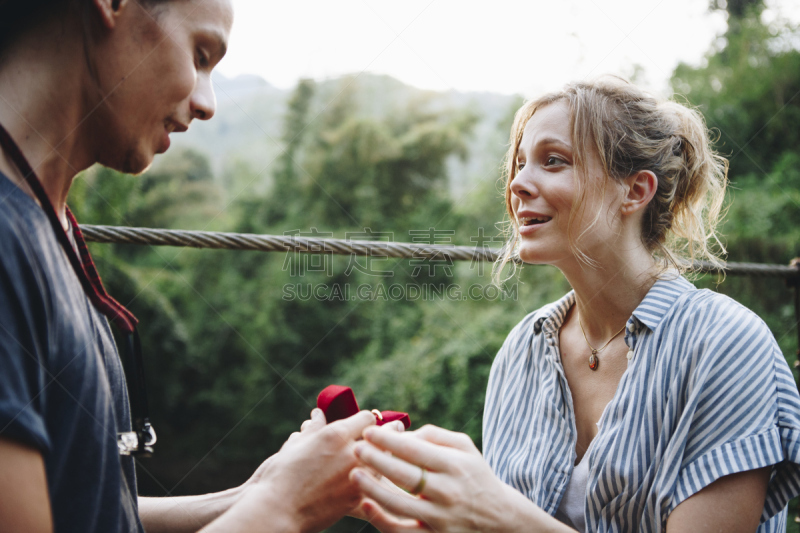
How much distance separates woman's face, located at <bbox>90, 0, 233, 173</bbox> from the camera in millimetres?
824

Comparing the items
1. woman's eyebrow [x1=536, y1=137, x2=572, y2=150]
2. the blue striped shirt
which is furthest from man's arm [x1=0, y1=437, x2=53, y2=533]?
woman's eyebrow [x1=536, y1=137, x2=572, y2=150]

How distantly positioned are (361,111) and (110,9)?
16.3 meters

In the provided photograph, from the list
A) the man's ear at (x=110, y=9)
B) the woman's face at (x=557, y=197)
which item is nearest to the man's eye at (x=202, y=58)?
the man's ear at (x=110, y=9)

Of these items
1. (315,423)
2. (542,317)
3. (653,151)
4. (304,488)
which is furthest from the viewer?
(542,317)

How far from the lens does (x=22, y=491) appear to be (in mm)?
610

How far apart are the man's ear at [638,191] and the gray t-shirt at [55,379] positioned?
1358 millimetres

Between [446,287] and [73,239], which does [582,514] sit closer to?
[73,239]

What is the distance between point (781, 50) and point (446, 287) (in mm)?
7544

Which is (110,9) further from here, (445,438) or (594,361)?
(594,361)

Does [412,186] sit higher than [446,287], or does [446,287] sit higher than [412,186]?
[412,186]

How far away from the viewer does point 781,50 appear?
379 inches

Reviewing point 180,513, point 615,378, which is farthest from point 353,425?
point 615,378

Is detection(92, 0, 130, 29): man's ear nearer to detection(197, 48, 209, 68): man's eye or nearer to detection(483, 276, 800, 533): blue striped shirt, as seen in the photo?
detection(197, 48, 209, 68): man's eye

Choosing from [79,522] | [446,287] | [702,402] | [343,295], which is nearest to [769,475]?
[702,402]
